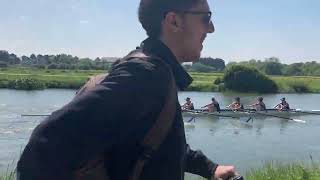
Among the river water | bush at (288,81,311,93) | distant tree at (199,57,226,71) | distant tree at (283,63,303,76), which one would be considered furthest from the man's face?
distant tree at (199,57,226,71)

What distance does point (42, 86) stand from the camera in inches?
2505

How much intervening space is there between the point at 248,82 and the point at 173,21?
2637 inches

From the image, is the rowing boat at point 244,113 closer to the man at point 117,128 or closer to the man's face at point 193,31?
the man's face at point 193,31

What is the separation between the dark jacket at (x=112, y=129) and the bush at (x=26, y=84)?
2433 inches

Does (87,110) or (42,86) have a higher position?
(87,110)

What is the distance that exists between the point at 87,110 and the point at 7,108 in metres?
37.4

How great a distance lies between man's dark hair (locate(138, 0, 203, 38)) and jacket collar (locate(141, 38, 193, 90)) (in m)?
0.04

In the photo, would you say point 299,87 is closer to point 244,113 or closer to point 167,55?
point 244,113

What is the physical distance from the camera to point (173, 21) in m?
2.11

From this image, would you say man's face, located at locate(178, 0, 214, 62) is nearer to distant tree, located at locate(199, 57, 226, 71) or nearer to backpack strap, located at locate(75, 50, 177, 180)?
backpack strap, located at locate(75, 50, 177, 180)

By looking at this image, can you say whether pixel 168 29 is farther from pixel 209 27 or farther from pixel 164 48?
pixel 209 27

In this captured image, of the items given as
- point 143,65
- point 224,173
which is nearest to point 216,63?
point 224,173

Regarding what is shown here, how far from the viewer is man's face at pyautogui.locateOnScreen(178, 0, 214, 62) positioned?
2.15 m

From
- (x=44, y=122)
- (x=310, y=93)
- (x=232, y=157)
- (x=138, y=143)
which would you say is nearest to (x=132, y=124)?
(x=138, y=143)
